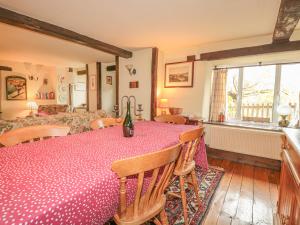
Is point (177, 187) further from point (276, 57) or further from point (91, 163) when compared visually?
point (276, 57)

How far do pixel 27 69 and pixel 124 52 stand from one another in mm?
4064

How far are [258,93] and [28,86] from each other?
22.7ft

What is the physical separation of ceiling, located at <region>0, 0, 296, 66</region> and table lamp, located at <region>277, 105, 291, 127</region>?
4.36 feet

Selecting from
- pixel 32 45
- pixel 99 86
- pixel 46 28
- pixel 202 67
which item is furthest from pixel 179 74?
pixel 32 45

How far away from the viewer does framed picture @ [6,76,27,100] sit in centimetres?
570

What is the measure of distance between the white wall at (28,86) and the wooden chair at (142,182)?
252 inches

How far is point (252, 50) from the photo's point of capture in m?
3.26

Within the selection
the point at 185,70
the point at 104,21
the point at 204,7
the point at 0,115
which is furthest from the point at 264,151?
the point at 0,115

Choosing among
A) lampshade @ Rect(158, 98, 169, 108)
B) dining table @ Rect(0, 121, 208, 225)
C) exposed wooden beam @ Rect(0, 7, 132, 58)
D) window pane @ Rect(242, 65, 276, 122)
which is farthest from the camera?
lampshade @ Rect(158, 98, 169, 108)

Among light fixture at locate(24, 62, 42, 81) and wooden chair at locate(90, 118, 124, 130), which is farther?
light fixture at locate(24, 62, 42, 81)

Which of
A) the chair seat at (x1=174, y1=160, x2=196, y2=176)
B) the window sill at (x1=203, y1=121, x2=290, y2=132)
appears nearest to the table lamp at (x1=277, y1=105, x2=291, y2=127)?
the window sill at (x1=203, y1=121, x2=290, y2=132)

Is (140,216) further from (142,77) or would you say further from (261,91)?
(142,77)

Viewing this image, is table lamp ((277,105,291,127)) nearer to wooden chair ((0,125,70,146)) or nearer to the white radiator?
the white radiator

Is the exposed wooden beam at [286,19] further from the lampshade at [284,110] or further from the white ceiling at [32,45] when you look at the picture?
the white ceiling at [32,45]
